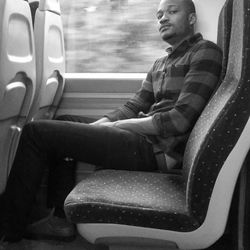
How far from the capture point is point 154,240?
1.10m

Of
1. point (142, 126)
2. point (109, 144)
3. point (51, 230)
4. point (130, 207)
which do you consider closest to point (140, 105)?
point (142, 126)

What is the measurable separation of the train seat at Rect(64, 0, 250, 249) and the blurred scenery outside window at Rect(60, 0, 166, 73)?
44.6 inches

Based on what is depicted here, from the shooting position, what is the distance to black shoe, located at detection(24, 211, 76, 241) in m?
1.63

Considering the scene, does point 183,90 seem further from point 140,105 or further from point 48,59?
point 48,59

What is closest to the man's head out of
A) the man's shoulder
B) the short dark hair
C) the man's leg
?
the short dark hair

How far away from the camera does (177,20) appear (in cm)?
185

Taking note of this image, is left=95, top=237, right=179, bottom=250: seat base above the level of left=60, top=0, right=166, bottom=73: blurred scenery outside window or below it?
below

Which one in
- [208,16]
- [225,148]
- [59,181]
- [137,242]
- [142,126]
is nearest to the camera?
[225,148]

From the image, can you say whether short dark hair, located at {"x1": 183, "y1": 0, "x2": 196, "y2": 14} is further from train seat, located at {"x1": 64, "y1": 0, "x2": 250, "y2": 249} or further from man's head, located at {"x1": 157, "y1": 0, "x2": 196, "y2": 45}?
train seat, located at {"x1": 64, "y1": 0, "x2": 250, "y2": 249}

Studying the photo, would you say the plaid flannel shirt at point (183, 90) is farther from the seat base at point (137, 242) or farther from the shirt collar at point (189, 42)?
the seat base at point (137, 242)

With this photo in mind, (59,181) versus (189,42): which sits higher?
(189,42)

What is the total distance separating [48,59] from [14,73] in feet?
1.44

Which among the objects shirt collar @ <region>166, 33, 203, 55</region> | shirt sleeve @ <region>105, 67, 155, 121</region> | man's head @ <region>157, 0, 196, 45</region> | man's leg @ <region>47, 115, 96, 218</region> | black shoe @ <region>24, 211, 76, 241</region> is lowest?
black shoe @ <region>24, 211, 76, 241</region>

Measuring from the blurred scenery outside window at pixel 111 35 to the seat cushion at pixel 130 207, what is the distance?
1196mm
